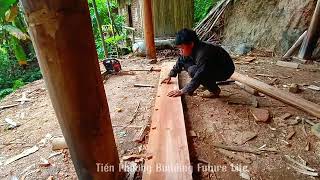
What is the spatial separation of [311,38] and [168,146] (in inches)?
204

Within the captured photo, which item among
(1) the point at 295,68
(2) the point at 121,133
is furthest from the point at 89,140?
(1) the point at 295,68

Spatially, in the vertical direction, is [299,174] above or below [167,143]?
below

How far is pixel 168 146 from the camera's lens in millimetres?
2264

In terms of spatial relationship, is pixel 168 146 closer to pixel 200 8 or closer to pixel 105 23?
pixel 200 8

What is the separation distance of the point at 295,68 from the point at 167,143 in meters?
4.36

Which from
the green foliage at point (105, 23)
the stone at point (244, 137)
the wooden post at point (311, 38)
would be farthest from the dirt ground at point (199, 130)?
the green foliage at point (105, 23)

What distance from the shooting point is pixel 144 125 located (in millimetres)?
3057

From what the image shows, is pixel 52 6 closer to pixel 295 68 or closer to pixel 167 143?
pixel 167 143

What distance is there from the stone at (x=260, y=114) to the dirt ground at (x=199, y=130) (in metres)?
0.06

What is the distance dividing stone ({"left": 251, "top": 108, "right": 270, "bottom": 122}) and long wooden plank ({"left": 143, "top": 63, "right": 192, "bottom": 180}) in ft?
3.49

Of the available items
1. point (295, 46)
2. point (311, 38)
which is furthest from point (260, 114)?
point (295, 46)

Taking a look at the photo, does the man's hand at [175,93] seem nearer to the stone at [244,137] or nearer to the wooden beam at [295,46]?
the stone at [244,137]

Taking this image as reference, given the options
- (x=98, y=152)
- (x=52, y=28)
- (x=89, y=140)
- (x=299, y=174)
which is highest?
(x=52, y=28)

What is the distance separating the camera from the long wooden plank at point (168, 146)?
6.31 feet
